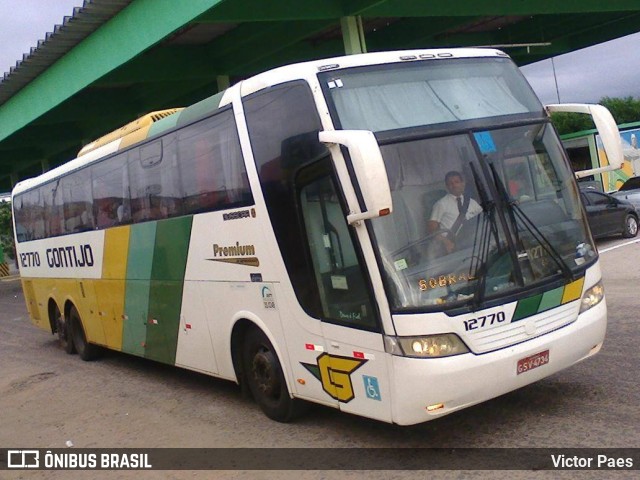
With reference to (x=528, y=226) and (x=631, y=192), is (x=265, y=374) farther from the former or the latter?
(x=631, y=192)

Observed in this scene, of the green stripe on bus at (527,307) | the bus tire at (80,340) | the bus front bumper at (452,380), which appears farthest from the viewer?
the bus tire at (80,340)

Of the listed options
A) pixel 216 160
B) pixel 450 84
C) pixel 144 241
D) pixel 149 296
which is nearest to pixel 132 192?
pixel 144 241

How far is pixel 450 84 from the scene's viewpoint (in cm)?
648

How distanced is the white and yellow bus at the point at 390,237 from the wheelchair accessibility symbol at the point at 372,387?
0.01 metres

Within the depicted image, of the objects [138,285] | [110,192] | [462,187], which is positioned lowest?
[138,285]

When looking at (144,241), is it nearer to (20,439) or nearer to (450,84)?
(20,439)

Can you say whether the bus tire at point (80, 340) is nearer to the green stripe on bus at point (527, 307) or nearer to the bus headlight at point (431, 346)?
the bus headlight at point (431, 346)

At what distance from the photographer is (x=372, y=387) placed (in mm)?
5969

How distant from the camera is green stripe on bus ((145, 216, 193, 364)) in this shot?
890cm

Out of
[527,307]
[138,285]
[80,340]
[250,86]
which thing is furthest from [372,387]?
[80,340]

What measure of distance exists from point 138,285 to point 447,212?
564cm

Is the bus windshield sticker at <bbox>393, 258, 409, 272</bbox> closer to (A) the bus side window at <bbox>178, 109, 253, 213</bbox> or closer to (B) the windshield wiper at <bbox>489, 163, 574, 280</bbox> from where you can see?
(B) the windshield wiper at <bbox>489, 163, 574, 280</bbox>

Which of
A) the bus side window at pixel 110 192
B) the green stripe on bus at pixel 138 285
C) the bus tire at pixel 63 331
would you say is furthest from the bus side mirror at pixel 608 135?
the bus tire at pixel 63 331

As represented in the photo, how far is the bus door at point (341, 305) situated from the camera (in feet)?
19.4
